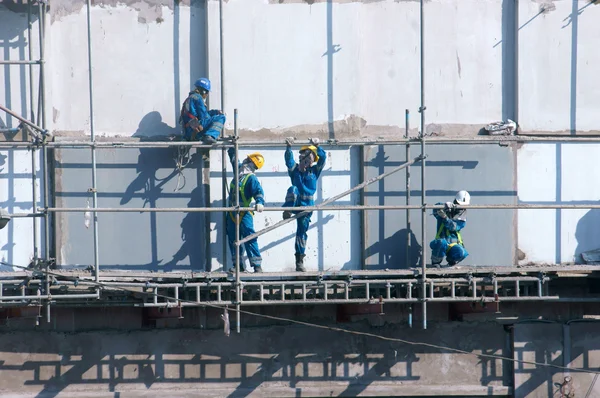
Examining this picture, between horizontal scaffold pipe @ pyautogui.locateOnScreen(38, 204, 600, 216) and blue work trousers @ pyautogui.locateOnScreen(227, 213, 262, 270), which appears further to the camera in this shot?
blue work trousers @ pyautogui.locateOnScreen(227, 213, 262, 270)

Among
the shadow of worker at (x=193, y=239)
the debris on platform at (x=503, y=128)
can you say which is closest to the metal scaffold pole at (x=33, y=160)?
the shadow of worker at (x=193, y=239)

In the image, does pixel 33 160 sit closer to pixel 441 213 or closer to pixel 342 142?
pixel 342 142

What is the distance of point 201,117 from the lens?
642 inches

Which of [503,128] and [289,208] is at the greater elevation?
[503,128]

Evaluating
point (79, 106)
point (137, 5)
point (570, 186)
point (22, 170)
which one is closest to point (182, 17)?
point (137, 5)

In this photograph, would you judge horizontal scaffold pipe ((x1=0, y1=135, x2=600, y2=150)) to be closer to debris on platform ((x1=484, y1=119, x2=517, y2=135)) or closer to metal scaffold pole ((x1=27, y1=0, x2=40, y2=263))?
debris on platform ((x1=484, y1=119, x2=517, y2=135))

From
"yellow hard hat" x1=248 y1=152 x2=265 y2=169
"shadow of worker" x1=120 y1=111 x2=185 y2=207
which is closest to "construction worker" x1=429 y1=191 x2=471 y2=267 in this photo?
"yellow hard hat" x1=248 y1=152 x2=265 y2=169

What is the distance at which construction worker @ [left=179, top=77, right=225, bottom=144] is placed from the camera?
1620 cm

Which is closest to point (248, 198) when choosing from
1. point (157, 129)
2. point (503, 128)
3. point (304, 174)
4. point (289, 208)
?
point (289, 208)

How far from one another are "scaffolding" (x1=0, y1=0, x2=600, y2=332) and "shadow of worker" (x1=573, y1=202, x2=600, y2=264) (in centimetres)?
71

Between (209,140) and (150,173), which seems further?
(150,173)

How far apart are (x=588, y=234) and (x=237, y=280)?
5.41 meters

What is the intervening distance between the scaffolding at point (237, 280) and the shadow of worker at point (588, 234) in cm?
71

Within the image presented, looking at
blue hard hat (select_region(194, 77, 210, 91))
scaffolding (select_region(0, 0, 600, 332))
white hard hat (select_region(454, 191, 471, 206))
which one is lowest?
scaffolding (select_region(0, 0, 600, 332))
